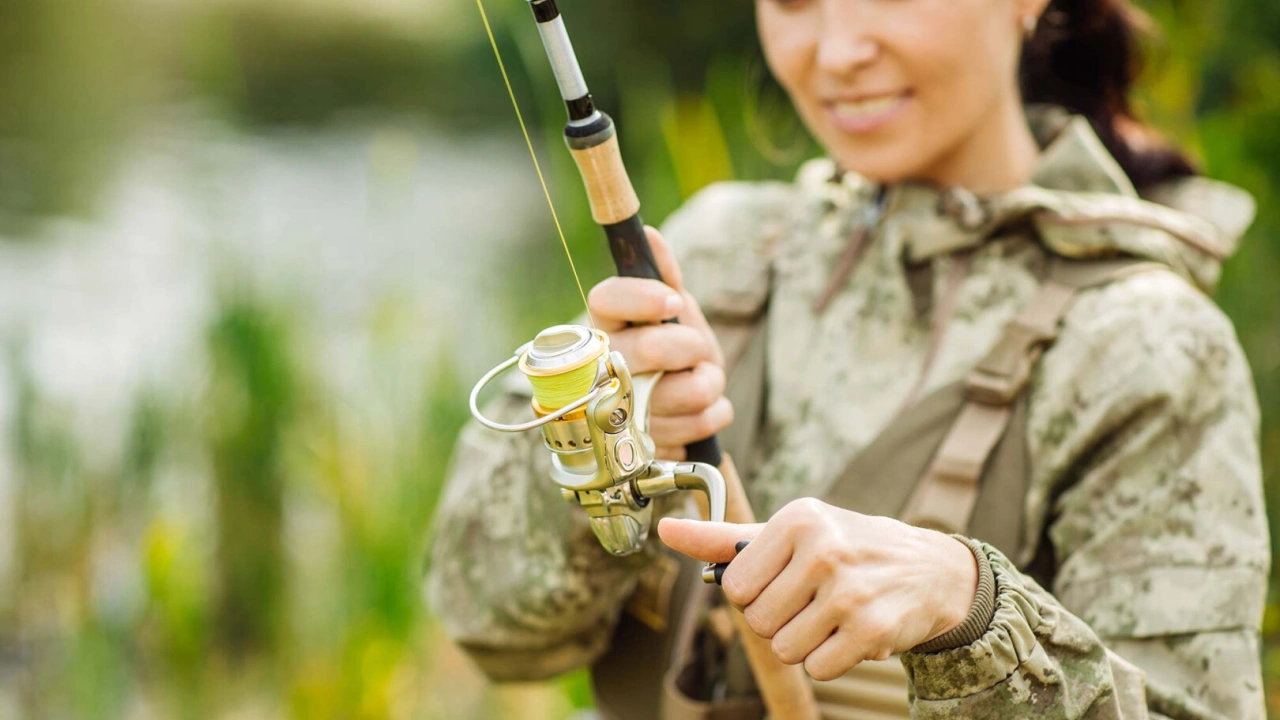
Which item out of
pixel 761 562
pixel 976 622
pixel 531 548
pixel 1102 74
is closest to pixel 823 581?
pixel 761 562

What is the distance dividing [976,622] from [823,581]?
163 mm

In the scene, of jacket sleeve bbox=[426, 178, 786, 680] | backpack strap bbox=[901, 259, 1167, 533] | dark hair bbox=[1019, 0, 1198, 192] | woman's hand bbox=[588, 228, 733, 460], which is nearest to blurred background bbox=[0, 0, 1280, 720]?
jacket sleeve bbox=[426, 178, 786, 680]

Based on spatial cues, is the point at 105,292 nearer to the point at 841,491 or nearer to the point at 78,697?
the point at 78,697

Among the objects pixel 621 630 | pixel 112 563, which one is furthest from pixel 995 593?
pixel 112 563

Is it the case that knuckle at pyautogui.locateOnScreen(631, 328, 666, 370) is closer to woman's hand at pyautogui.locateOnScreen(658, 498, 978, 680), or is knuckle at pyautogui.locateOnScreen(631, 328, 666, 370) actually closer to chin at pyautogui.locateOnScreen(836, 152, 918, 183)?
woman's hand at pyautogui.locateOnScreen(658, 498, 978, 680)

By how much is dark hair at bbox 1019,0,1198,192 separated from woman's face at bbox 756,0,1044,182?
282 millimetres

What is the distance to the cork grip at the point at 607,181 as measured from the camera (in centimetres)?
104

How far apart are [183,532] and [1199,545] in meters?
2.29

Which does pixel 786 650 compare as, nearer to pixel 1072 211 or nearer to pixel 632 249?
pixel 632 249

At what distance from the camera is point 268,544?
9.65 ft

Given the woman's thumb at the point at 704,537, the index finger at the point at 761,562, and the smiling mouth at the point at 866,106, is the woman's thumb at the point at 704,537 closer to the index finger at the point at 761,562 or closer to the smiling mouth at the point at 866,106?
the index finger at the point at 761,562

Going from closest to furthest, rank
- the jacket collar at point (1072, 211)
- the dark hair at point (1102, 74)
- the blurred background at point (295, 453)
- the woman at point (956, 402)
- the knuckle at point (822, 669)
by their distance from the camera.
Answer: the knuckle at point (822, 669) < the woman at point (956, 402) < the jacket collar at point (1072, 211) < the dark hair at point (1102, 74) < the blurred background at point (295, 453)

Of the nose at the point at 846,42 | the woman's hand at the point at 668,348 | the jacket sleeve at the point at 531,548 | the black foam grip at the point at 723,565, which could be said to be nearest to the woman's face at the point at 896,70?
the nose at the point at 846,42

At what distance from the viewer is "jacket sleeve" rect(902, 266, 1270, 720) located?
126cm
